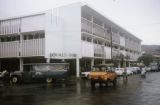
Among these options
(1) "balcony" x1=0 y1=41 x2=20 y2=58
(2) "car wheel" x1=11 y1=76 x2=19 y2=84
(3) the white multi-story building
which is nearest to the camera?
(2) "car wheel" x1=11 y1=76 x2=19 y2=84

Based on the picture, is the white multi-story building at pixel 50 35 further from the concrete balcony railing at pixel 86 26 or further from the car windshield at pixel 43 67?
the car windshield at pixel 43 67

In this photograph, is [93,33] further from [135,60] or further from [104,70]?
[135,60]

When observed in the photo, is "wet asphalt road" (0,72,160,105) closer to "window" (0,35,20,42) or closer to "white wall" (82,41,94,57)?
"white wall" (82,41,94,57)

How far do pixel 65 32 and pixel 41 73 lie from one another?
13.4 meters

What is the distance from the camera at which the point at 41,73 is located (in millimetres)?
26453

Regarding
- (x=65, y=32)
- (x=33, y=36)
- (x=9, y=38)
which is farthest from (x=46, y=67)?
(x=9, y=38)

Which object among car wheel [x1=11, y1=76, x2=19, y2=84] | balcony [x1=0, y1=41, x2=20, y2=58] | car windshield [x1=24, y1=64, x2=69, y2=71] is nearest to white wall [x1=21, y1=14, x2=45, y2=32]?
balcony [x1=0, y1=41, x2=20, y2=58]

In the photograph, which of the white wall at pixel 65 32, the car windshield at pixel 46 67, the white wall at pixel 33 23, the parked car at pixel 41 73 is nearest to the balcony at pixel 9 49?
the white wall at pixel 33 23

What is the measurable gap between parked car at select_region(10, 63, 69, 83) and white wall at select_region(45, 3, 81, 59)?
23.5ft

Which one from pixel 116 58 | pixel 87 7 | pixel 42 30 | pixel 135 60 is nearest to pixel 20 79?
pixel 42 30

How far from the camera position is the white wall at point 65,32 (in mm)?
35000

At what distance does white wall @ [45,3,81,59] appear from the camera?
115ft

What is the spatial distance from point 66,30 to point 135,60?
150 feet

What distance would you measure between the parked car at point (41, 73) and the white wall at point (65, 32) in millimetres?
7175
